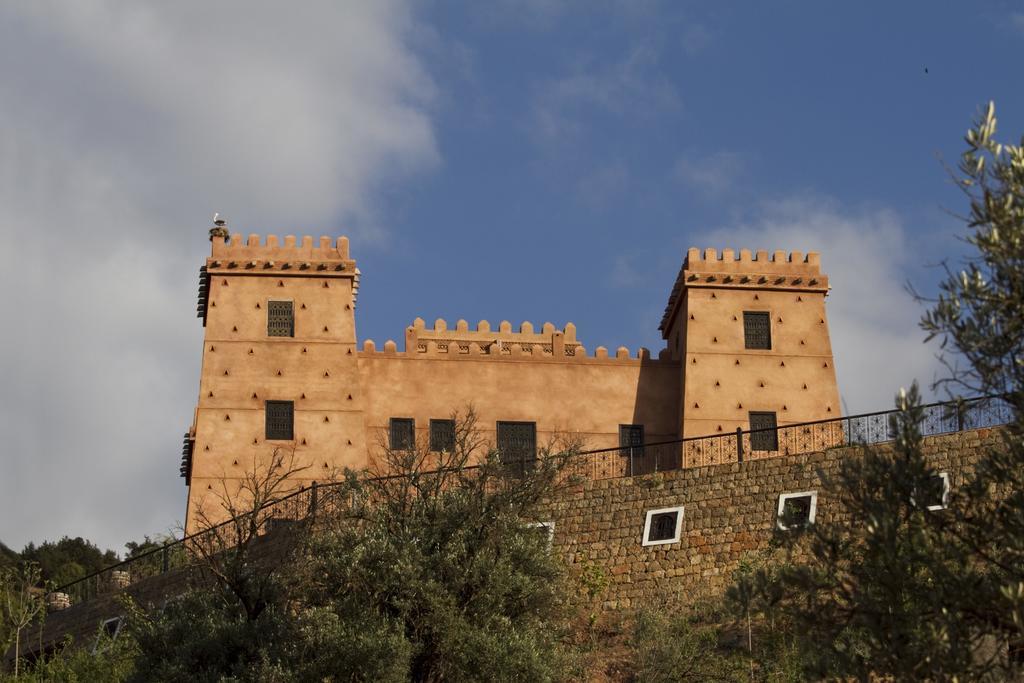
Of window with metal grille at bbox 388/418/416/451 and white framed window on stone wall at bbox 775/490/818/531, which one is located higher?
window with metal grille at bbox 388/418/416/451

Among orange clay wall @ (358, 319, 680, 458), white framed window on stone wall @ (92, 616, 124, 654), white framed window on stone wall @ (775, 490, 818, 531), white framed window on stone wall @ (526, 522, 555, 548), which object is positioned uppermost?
orange clay wall @ (358, 319, 680, 458)

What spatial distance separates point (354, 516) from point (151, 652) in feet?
11.8

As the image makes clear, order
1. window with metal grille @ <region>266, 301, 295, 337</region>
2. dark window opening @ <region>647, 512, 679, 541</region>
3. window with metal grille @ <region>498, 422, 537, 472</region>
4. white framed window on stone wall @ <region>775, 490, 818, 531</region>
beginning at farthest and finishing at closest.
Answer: window with metal grille @ <region>266, 301, 295, 337</region> < window with metal grille @ <region>498, 422, 537, 472</region> < dark window opening @ <region>647, 512, 679, 541</region> < white framed window on stone wall @ <region>775, 490, 818, 531</region>

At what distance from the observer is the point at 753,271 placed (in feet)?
125

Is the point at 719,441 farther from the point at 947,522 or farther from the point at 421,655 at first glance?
the point at 947,522

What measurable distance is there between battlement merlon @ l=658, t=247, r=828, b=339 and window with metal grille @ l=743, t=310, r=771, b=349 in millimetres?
696

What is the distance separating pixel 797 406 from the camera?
119 feet

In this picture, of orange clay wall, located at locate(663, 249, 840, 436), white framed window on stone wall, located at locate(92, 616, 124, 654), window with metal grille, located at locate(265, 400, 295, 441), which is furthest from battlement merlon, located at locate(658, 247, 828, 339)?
white framed window on stone wall, located at locate(92, 616, 124, 654)

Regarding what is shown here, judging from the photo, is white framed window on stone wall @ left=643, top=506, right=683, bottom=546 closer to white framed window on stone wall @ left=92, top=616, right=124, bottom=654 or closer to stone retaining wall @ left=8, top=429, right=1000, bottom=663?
stone retaining wall @ left=8, top=429, right=1000, bottom=663

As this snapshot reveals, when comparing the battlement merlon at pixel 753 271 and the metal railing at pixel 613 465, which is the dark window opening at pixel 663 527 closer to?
the metal railing at pixel 613 465

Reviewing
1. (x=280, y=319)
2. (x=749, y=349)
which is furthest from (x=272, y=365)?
(x=749, y=349)

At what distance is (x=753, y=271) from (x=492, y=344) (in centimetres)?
660

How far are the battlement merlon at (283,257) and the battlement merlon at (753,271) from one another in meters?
8.28

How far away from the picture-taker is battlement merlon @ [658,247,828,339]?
37812 millimetres
